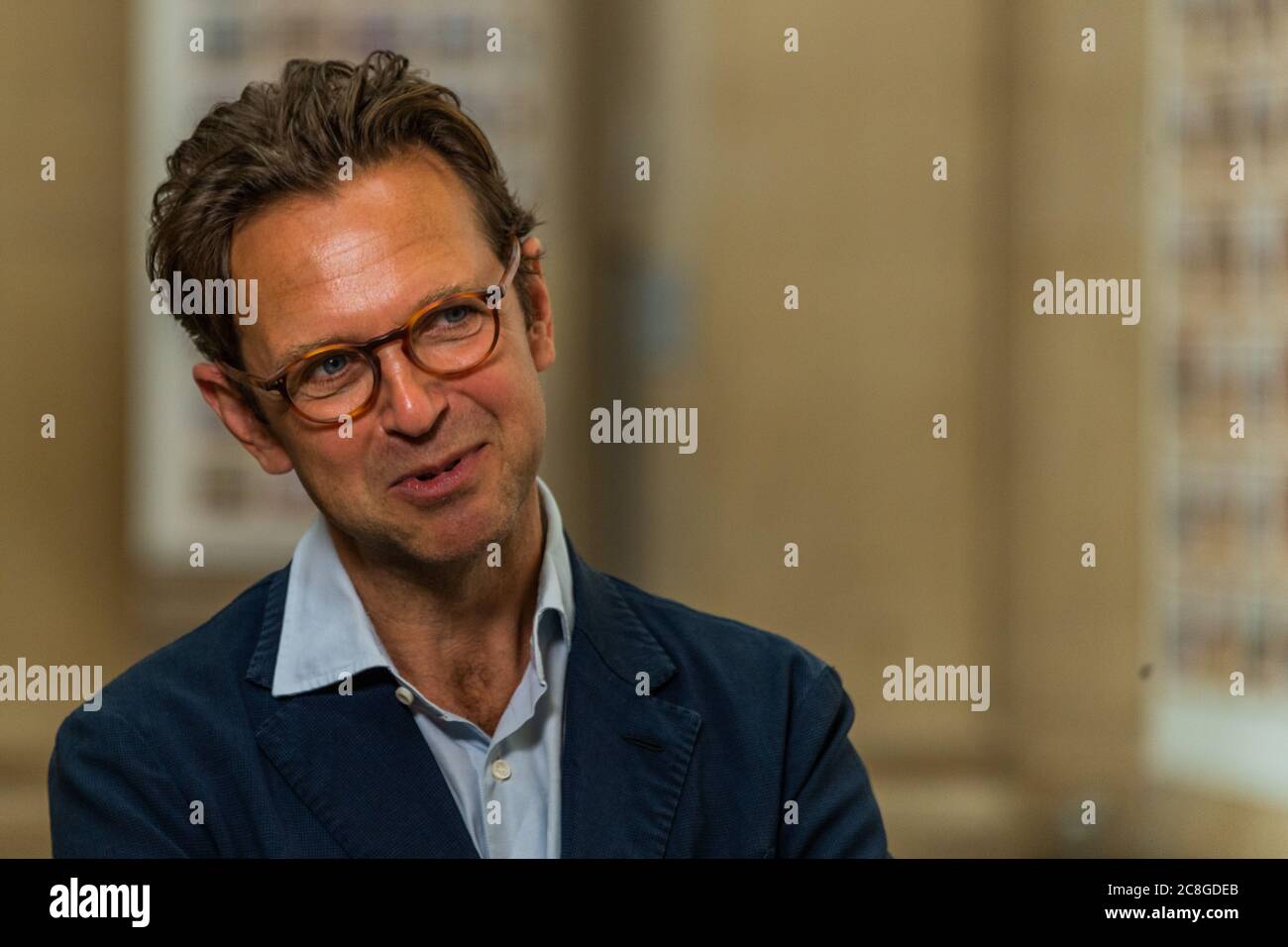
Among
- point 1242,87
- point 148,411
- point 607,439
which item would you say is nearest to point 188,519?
point 148,411

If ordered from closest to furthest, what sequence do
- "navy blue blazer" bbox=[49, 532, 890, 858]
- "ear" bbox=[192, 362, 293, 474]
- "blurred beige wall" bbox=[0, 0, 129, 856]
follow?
"navy blue blazer" bbox=[49, 532, 890, 858] → "ear" bbox=[192, 362, 293, 474] → "blurred beige wall" bbox=[0, 0, 129, 856]

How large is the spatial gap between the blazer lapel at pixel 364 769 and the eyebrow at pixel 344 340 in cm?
27

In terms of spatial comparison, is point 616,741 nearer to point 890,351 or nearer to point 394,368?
point 394,368

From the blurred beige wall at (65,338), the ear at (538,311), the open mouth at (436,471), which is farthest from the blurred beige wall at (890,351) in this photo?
the open mouth at (436,471)

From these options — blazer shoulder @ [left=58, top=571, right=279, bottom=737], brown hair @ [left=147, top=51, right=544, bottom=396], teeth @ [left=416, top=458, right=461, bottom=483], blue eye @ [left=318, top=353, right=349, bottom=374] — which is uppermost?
brown hair @ [left=147, top=51, right=544, bottom=396]

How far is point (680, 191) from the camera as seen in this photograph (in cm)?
213

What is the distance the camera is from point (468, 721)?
129 cm

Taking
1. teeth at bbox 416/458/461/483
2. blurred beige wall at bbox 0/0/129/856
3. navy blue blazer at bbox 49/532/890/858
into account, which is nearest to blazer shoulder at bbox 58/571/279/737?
navy blue blazer at bbox 49/532/890/858

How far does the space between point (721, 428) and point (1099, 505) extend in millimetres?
617

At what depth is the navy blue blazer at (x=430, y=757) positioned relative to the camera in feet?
3.93

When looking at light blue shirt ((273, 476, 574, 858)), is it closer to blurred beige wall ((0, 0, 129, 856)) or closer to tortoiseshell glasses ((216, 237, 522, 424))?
tortoiseshell glasses ((216, 237, 522, 424))

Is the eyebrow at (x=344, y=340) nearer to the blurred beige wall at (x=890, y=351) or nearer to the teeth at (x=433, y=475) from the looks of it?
the teeth at (x=433, y=475)

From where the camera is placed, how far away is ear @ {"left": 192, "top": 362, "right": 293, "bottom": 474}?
1.32 m

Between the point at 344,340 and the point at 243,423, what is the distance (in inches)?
6.9
